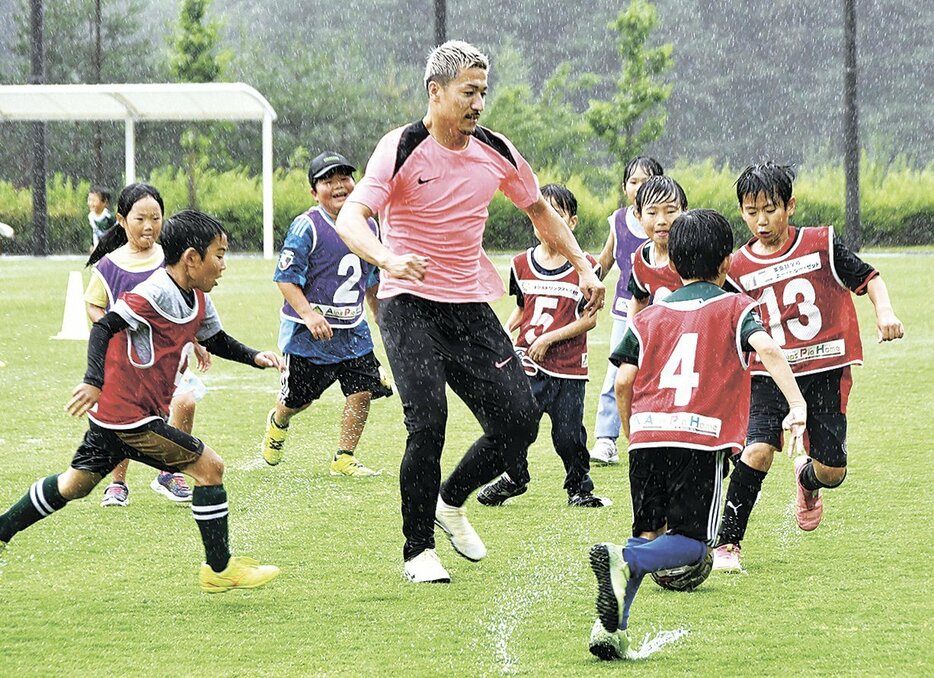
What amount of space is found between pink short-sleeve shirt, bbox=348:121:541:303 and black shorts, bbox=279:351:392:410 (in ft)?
8.06

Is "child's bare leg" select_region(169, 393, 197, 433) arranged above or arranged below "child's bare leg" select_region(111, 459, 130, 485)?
above

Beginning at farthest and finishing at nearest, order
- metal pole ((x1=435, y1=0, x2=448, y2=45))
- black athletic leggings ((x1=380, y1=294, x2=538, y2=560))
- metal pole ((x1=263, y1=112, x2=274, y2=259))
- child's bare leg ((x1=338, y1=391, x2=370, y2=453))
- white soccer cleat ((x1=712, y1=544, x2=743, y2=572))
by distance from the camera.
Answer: metal pole ((x1=435, y1=0, x2=448, y2=45)) < metal pole ((x1=263, y1=112, x2=274, y2=259)) < child's bare leg ((x1=338, y1=391, x2=370, y2=453)) < white soccer cleat ((x1=712, y1=544, x2=743, y2=572)) < black athletic leggings ((x1=380, y1=294, x2=538, y2=560))

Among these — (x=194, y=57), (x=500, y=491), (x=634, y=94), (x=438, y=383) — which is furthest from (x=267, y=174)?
(x=438, y=383)

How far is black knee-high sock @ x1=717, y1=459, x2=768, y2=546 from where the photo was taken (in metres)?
5.74

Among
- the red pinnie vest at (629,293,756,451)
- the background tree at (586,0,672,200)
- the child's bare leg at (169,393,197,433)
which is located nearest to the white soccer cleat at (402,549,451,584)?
the red pinnie vest at (629,293,756,451)

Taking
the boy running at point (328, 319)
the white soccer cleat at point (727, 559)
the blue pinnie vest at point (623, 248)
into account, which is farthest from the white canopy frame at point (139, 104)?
the white soccer cleat at point (727, 559)

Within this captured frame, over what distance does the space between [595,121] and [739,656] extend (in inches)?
1500

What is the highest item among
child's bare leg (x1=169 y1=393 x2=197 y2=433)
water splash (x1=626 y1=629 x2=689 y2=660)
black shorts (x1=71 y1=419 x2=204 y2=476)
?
black shorts (x1=71 y1=419 x2=204 y2=476)

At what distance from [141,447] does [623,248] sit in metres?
3.85

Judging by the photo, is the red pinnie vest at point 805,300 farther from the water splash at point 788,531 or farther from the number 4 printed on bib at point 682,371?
the number 4 printed on bib at point 682,371

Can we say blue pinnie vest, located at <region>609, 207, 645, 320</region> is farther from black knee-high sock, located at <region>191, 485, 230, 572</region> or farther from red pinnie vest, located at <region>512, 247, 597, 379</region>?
black knee-high sock, located at <region>191, 485, 230, 572</region>

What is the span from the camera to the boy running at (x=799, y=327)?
578cm

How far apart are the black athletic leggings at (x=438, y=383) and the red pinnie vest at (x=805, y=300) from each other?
3.46 ft

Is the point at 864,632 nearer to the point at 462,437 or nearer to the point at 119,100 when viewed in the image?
the point at 462,437
